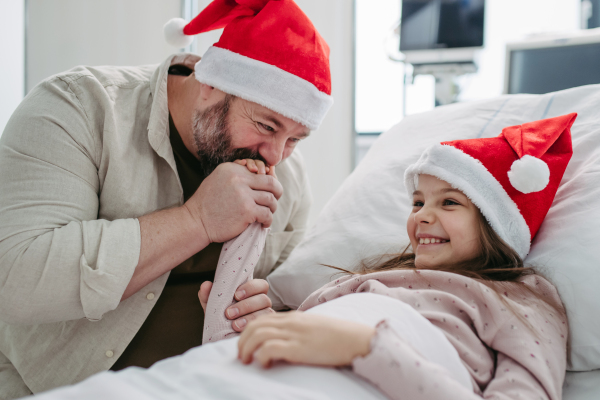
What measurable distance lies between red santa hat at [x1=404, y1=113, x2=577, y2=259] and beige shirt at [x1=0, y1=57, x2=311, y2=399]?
67 cm

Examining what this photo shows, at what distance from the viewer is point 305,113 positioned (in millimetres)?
1189

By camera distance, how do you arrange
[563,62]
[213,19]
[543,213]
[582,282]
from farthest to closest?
[563,62], [213,19], [543,213], [582,282]

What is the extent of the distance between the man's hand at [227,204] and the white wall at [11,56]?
5.40 feet

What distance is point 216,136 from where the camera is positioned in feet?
4.06

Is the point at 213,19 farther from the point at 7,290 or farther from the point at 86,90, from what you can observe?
the point at 7,290

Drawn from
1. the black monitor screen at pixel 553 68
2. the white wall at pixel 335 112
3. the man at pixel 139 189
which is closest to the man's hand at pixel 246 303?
the man at pixel 139 189

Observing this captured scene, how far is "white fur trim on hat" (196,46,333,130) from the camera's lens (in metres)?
1.17

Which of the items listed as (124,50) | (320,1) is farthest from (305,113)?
(124,50)

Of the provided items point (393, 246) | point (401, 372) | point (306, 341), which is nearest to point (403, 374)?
point (401, 372)

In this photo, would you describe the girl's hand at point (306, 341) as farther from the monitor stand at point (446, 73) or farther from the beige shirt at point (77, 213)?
the monitor stand at point (446, 73)

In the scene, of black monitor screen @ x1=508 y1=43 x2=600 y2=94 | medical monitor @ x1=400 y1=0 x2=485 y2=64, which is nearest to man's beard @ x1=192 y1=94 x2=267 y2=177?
black monitor screen @ x1=508 y1=43 x2=600 y2=94

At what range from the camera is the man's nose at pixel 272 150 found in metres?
1.22

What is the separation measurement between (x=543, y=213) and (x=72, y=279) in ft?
3.20

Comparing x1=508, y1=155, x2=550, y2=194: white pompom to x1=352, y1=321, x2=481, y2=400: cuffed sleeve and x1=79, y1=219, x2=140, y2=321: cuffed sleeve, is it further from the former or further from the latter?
x1=79, y1=219, x2=140, y2=321: cuffed sleeve
